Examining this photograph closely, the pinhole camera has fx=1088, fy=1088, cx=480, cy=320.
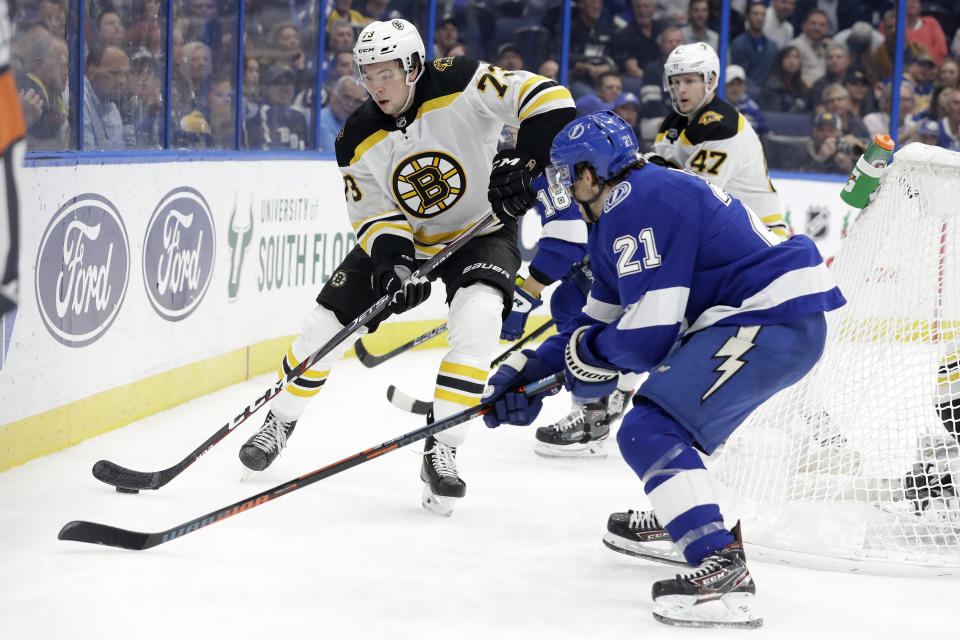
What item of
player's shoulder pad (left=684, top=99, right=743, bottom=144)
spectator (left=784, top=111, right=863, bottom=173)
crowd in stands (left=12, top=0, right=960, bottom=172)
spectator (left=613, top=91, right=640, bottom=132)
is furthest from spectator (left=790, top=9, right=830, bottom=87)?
player's shoulder pad (left=684, top=99, right=743, bottom=144)

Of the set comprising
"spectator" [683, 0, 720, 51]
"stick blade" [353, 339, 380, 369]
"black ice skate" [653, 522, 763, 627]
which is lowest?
"stick blade" [353, 339, 380, 369]

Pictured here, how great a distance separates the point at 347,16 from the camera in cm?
564

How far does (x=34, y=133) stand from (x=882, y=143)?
2.47 metres

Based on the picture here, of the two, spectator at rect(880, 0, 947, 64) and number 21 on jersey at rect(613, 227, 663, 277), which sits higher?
spectator at rect(880, 0, 947, 64)

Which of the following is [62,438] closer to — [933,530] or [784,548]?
[784,548]

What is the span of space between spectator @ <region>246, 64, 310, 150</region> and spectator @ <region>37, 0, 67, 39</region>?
4.66ft

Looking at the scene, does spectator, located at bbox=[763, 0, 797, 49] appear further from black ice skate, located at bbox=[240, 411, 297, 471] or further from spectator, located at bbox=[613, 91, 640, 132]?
black ice skate, located at bbox=[240, 411, 297, 471]

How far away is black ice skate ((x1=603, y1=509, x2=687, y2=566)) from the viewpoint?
2.51m

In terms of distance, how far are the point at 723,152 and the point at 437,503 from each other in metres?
1.64

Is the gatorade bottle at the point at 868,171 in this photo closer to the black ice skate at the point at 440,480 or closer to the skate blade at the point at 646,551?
the skate blade at the point at 646,551

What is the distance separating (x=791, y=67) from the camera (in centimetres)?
681

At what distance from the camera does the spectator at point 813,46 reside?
683 cm

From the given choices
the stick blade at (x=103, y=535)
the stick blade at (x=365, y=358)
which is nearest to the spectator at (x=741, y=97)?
the stick blade at (x=365, y=358)

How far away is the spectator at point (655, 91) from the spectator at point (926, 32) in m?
1.61
